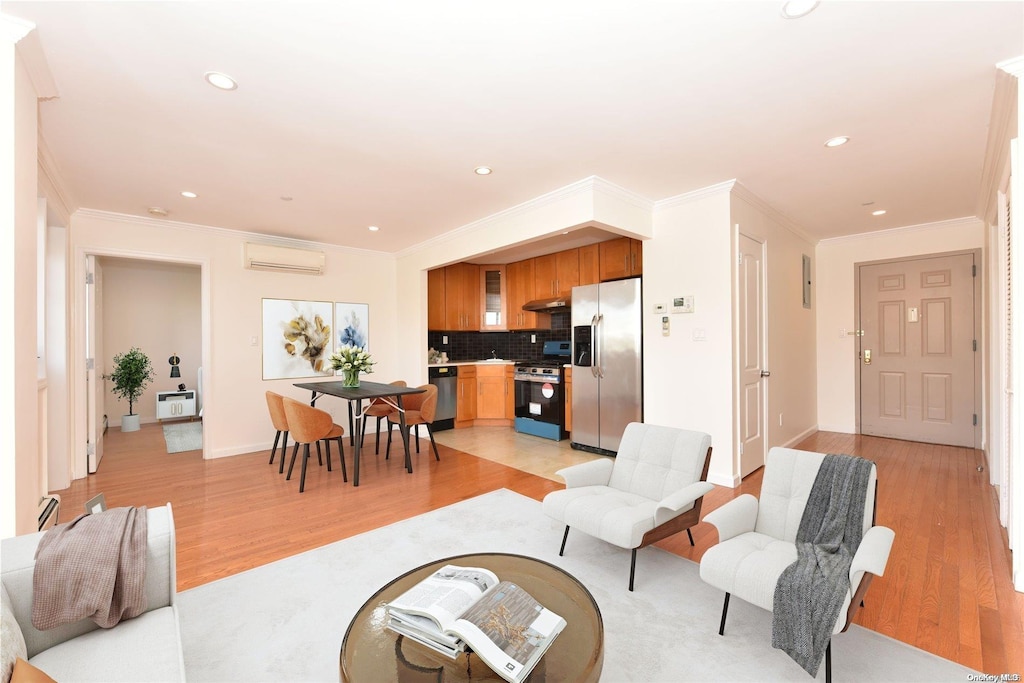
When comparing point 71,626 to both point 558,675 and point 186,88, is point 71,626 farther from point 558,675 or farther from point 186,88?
point 186,88

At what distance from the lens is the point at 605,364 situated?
16.0ft

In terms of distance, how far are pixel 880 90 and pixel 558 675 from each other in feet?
9.98

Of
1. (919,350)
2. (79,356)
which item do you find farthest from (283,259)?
(919,350)

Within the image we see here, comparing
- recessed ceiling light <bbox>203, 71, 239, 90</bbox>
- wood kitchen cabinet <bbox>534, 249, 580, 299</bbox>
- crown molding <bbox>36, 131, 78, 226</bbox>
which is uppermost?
recessed ceiling light <bbox>203, 71, 239, 90</bbox>

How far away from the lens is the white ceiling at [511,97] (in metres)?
1.82

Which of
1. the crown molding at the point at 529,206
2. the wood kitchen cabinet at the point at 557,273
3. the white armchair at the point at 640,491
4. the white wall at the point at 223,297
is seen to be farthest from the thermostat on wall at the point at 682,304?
the white wall at the point at 223,297

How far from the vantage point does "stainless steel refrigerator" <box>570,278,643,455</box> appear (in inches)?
181

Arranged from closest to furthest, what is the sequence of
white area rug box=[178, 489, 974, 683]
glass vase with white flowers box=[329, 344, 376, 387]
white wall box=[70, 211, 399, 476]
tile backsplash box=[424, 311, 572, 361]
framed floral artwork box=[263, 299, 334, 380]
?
white area rug box=[178, 489, 974, 683] < white wall box=[70, 211, 399, 476] < glass vase with white flowers box=[329, 344, 376, 387] < framed floral artwork box=[263, 299, 334, 380] < tile backsplash box=[424, 311, 572, 361]

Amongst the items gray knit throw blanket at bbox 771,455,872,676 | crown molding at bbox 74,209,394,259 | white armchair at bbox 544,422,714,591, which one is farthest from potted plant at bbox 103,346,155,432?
gray knit throw blanket at bbox 771,455,872,676

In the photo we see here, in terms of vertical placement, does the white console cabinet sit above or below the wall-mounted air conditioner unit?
below

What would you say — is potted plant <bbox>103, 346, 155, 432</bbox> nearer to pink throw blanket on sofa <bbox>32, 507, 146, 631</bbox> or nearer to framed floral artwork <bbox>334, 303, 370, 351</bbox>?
framed floral artwork <bbox>334, 303, 370, 351</bbox>

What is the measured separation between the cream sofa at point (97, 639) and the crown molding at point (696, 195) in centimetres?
411

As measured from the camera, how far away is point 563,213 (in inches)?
151

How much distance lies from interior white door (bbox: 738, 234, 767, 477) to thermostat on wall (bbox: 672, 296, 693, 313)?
39 cm
